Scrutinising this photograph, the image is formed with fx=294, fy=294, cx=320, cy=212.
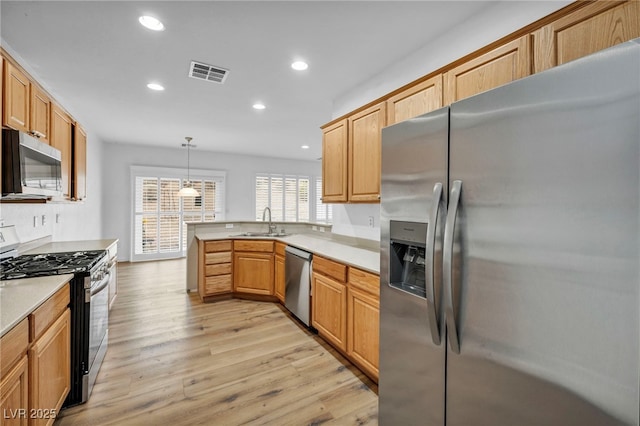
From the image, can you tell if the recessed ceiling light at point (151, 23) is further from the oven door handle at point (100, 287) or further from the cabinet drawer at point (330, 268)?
the cabinet drawer at point (330, 268)

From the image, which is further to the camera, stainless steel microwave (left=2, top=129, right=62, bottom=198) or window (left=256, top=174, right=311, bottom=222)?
window (left=256, top=174, right=311, bottom=222)

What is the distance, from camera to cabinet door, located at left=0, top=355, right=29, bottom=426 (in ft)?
3.80

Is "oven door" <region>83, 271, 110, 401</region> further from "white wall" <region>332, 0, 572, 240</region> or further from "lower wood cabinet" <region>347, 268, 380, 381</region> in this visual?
"white wall" <region>332, 0, 572, 240</region>

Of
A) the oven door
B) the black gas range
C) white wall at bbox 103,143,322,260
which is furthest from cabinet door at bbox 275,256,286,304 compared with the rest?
white wall at bbox 103,143,322,260

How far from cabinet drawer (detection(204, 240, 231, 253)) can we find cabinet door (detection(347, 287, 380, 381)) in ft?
7.48

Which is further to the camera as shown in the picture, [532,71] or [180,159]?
[180,159]

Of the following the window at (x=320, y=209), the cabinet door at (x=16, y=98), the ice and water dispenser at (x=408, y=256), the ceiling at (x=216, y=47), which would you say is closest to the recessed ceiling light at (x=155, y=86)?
the ceiling at (x=216, y=47)

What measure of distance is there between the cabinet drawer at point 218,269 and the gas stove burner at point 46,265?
5.15 ft

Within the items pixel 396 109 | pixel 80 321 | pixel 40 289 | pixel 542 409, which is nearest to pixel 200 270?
pixel 80 321

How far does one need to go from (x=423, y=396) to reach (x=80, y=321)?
7.09ft

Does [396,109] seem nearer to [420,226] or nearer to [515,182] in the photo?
[420,226]

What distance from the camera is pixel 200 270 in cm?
407

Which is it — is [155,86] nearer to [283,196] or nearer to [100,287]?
[100,287]

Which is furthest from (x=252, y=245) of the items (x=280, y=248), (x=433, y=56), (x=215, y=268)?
(x=433, y=56)
